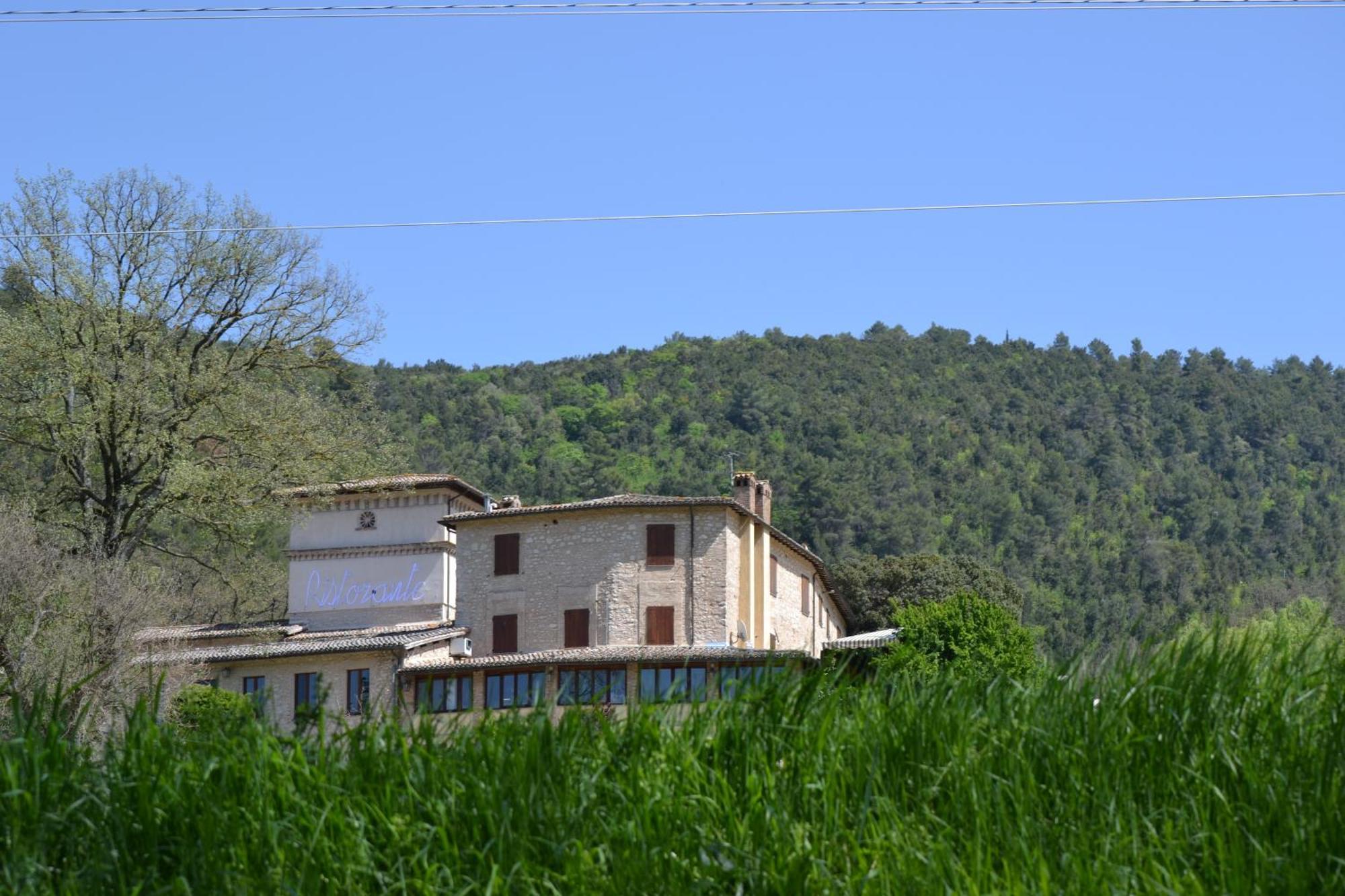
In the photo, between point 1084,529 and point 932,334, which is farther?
point 932,334

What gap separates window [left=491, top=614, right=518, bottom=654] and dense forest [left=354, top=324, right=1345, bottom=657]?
126ft

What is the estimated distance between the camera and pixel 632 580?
44875 mm

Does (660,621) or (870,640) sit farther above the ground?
(660,621)

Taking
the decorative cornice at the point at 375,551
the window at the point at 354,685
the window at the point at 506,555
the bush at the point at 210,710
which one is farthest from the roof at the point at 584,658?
the decorative cornice at the point at 375,551

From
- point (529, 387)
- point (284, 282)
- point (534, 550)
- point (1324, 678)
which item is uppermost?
point (529, 387)

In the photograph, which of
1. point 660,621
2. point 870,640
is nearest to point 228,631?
point 660,621

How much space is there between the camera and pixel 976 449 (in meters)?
110

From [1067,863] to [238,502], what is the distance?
113ft

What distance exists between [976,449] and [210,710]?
100 meters

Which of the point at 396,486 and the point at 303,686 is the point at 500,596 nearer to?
the point at 396,486

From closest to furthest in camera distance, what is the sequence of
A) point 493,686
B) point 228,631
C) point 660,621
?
1. point 493,686
2. point 660,621
3. point 228,631

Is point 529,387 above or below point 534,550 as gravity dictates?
above

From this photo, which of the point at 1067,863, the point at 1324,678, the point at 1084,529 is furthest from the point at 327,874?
the point at 1084,529

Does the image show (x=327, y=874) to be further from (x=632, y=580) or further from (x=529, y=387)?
(x=529, y=387)
